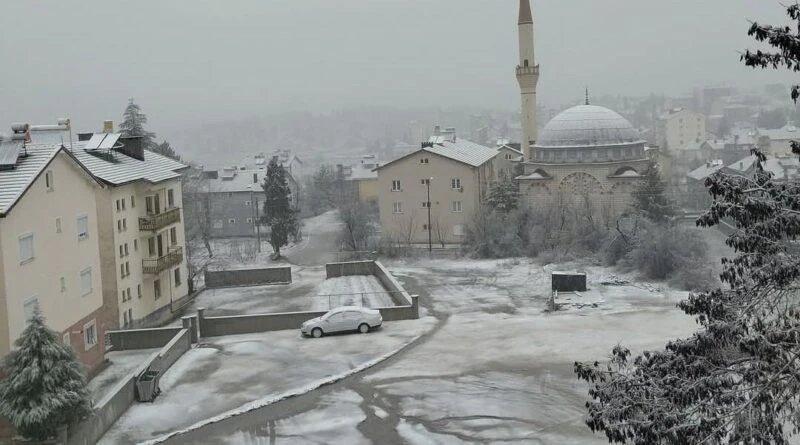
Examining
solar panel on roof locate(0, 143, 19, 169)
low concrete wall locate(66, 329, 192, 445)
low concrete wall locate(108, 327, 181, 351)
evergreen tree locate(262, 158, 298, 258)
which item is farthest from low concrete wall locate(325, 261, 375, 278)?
solar panel on roof locate(0, 143, 19, 169)

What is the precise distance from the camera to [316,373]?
27.0 meters

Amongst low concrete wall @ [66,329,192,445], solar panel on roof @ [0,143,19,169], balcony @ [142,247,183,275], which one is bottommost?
low concrete wall @ [66,329,192,445]

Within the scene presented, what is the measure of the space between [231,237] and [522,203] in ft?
112

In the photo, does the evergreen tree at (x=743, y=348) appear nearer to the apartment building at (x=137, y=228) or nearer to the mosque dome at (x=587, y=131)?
the apartment building at (x=137, y=228)

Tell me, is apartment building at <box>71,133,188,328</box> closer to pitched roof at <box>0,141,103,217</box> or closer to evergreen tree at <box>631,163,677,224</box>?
pitched roof at <box>0,141,103,217</box>

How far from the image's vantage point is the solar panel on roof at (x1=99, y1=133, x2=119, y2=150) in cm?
3800

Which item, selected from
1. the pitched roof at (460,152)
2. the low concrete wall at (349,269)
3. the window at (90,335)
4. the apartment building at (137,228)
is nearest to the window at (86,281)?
the window at (90,335)

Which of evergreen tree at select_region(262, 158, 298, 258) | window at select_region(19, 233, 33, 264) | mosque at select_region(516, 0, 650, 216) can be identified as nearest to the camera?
window at select_region(19, 233, 33, 264)

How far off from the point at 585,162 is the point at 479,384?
45020mm

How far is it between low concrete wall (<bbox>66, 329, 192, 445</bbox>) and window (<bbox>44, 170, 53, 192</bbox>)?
20.8 feet

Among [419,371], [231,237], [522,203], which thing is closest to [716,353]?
[419,371]

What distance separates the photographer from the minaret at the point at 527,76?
73438mm

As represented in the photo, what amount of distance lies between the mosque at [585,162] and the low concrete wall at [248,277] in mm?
24722

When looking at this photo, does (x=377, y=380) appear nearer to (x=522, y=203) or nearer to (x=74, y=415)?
(x=74, y=415)
